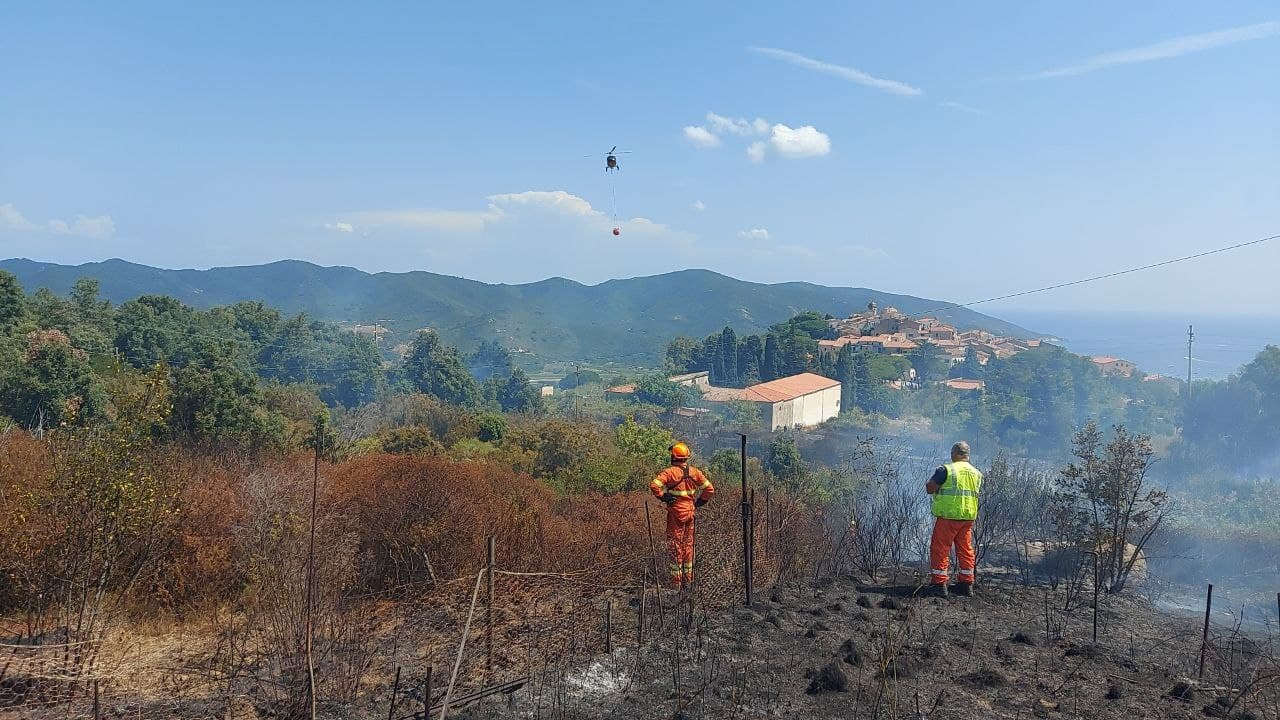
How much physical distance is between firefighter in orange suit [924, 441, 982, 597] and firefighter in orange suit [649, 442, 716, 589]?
8.07ft

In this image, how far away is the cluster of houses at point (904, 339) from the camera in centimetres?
9831

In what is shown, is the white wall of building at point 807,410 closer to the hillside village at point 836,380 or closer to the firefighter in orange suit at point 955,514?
the hillside village at point 836,380

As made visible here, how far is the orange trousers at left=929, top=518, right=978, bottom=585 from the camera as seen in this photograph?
7871 millimetres

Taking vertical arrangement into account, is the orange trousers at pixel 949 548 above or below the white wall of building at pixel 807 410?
above

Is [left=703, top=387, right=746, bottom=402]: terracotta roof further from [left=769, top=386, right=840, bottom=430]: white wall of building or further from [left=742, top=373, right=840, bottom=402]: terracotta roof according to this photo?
[left=769, top=386, right=840, bottom=430]: white wall of building

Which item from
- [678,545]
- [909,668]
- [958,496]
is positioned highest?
[958,496]

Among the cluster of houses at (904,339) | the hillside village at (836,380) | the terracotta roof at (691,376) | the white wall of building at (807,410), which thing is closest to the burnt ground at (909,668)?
the hillside village at (836,380)

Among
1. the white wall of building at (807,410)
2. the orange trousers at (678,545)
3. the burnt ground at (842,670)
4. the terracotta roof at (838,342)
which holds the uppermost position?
the terracotta roof at (838,342)

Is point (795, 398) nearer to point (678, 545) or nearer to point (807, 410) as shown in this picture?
point (807, 410)

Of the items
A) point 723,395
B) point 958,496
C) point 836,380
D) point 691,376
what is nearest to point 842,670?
point 958,496

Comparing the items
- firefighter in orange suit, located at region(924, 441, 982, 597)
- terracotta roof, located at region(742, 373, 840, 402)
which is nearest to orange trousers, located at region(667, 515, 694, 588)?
firefighter in orange suit, located at region(924, 441, 982, 597)

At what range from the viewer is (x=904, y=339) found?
109 metres

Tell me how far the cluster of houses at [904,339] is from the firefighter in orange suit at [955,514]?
277ft

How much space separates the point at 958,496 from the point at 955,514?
0.19 m
